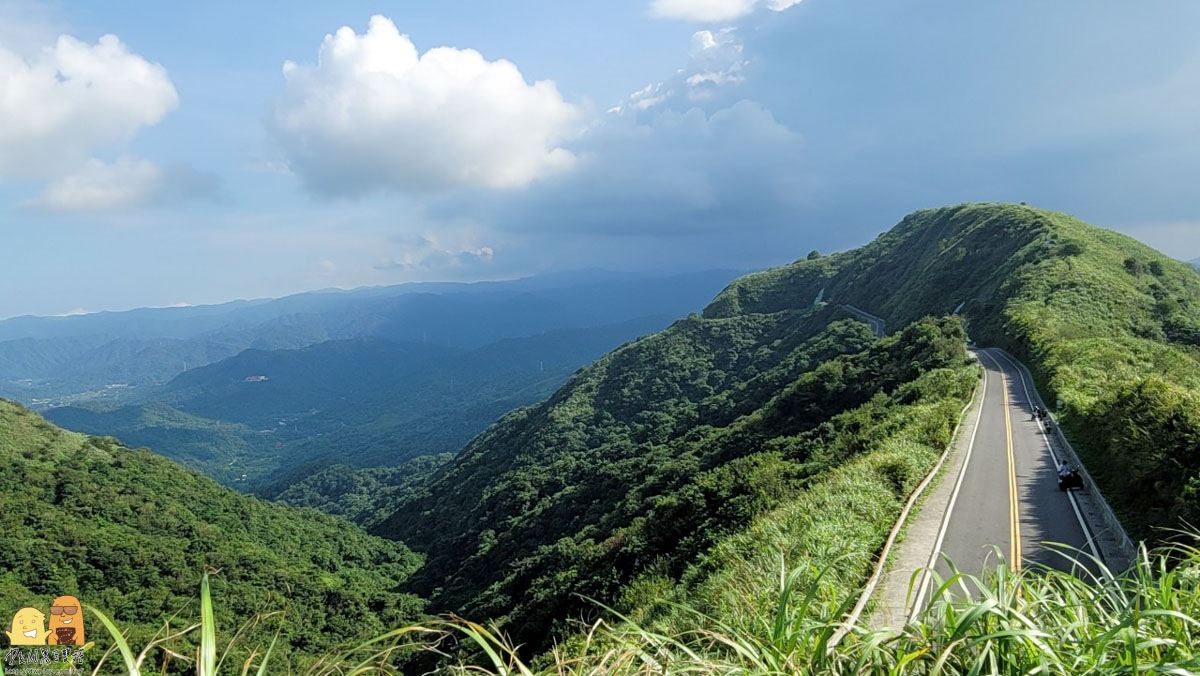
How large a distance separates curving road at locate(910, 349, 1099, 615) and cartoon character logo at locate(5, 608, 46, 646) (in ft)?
39.0

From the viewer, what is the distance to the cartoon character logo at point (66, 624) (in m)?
6.26

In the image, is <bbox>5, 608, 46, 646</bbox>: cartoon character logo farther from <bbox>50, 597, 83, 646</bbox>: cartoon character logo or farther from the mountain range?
the mountain range

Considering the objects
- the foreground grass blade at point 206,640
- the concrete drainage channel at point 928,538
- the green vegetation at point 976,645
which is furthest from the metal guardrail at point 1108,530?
the foreground grass blade at point 206,640

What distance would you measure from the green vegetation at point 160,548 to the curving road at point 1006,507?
3246 cm

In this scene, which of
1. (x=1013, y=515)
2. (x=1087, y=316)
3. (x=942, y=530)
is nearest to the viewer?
(x=942, y=530)

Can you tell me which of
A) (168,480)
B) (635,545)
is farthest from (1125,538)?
(168,480)

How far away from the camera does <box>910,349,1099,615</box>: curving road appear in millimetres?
12898

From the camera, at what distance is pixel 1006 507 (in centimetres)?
1595

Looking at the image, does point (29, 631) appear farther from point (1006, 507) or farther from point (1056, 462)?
point (1056, 462)

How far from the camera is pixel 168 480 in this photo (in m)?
62.5

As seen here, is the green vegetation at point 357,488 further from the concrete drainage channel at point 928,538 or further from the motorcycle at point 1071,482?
the motorcycle at point 1071,482

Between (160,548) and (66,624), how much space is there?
51.9 metres

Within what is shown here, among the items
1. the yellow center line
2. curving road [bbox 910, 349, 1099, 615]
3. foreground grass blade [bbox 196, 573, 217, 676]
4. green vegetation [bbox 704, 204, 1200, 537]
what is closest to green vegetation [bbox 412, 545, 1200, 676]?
foreground grass blade [bbox 196, 573, 217, 676]

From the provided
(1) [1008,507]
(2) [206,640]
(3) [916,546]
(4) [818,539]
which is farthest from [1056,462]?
(2) [206,640]
